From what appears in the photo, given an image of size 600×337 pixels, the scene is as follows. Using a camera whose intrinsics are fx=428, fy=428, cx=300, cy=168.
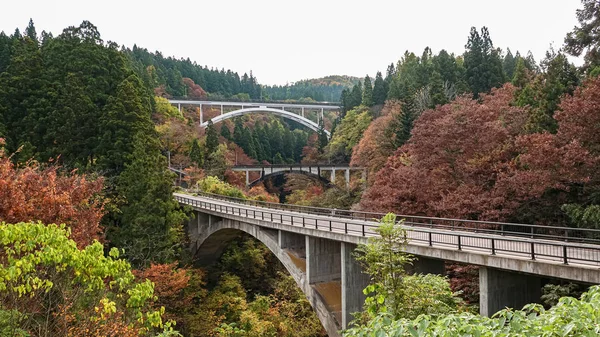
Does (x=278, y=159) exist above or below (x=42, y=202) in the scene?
above

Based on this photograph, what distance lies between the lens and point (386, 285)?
11594 mm

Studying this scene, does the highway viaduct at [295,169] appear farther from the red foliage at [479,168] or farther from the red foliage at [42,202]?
the red foliage at [42,202]

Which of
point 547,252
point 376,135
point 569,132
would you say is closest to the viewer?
point 547,252

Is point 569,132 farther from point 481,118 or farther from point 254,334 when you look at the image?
point 254,334

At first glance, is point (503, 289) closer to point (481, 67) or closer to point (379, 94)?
point (481, 67)

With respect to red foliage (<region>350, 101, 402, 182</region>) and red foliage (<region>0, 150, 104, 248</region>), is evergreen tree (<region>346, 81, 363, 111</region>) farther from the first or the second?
red foliage (<region>0, 150, 104, 248</region>)

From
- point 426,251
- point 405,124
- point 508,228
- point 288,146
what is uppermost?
point 405,124

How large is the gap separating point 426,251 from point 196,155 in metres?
45.3

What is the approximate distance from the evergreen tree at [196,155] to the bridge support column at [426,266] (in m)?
43.5

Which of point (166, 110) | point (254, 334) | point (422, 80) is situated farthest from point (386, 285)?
point (166, 110)

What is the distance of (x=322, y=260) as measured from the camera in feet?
71.2

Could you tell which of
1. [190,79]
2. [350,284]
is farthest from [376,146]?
[190,79]

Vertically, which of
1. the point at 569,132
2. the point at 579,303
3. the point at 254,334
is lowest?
the point at 254,334

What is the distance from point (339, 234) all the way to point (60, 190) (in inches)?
470
